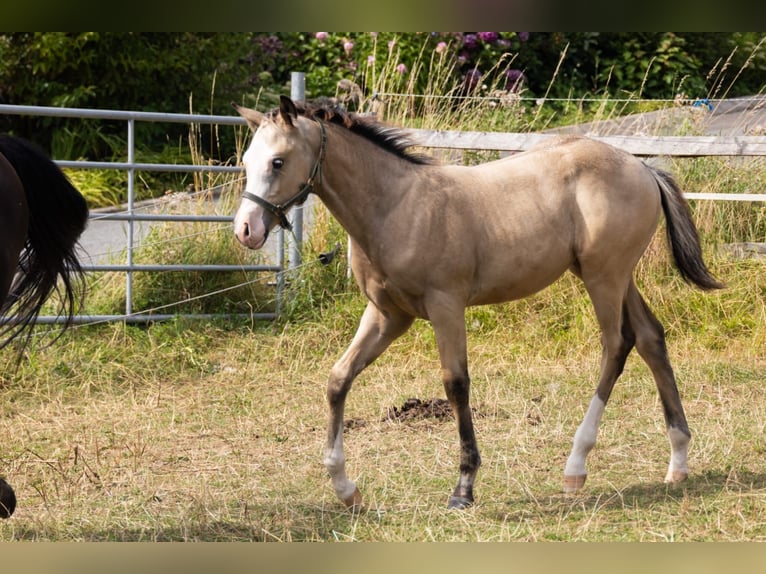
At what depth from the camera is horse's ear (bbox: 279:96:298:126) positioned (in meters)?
3.66

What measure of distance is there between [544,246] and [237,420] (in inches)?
92.4

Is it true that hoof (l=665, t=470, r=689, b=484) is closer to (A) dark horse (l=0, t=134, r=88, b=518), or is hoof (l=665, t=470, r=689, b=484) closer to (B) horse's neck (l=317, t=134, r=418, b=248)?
(B) horse's neck (l=317, t=134, r=418, b=248)

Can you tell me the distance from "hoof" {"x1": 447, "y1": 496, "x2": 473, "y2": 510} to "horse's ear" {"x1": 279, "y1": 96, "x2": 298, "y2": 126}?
1720 mm

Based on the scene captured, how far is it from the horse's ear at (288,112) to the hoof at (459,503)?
1720 mm

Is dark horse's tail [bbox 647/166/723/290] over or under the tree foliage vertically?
over

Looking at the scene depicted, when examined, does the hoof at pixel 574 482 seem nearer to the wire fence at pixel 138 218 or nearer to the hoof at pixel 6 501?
the hoof at pixel 6 501

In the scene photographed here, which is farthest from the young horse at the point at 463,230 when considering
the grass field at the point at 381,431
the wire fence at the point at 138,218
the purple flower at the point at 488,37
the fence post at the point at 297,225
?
the purple flower at the point at 488,37

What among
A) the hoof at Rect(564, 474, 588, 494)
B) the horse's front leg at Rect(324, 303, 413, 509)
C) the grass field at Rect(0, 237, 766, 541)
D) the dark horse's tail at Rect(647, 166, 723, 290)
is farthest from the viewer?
the dark horse's tail at Rect(647, 166, 723, 290)

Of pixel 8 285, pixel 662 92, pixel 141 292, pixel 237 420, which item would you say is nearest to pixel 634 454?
pixel 237 420

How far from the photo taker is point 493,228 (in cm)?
416

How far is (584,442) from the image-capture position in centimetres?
423

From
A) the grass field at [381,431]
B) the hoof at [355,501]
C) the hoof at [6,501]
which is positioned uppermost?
the hoof at [6,501]

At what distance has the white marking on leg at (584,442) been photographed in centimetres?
419

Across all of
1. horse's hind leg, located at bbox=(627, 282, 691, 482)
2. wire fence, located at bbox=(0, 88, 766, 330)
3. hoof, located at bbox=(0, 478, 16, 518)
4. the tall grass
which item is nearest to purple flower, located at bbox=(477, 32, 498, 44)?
the tall grass
